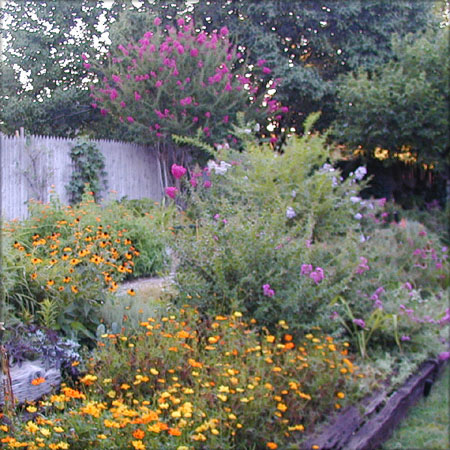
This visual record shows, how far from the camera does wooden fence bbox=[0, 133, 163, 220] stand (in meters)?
1.73

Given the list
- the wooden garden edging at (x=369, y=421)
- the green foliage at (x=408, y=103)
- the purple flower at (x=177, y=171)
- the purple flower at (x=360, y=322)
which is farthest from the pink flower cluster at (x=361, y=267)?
the green foliage at (x=408, y=103)

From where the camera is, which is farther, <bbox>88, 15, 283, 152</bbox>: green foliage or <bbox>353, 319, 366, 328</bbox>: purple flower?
<bbox>353, 319, 366, 328</bbox>: purple flower

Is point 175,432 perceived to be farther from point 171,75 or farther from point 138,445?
point 171,75

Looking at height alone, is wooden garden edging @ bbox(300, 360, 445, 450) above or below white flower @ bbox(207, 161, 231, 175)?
below

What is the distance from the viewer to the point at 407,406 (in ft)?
13.9

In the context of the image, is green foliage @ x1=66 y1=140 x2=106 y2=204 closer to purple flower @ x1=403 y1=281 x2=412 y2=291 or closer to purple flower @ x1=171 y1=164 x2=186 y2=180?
purple flower @ x1=171 y1=164 x2=186 y2=180

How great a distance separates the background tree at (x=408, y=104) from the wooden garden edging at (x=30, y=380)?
7406mm

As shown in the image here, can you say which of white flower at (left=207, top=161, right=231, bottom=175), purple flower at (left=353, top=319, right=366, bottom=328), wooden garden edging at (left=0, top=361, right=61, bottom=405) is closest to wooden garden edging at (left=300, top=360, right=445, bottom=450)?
purple flower at (left=353, top=319, right=366, bottom=328)

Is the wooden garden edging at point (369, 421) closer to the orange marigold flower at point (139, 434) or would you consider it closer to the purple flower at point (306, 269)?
the purple flower at point (306, 269)

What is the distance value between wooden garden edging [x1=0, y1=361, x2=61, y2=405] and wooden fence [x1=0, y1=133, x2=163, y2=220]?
0.80m

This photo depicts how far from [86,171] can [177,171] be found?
75 centimetres

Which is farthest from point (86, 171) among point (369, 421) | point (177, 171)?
point (369, 421)

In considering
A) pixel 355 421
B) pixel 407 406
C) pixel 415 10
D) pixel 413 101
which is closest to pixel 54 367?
pixel 355 421

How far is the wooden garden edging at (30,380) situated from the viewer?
2.62 m
